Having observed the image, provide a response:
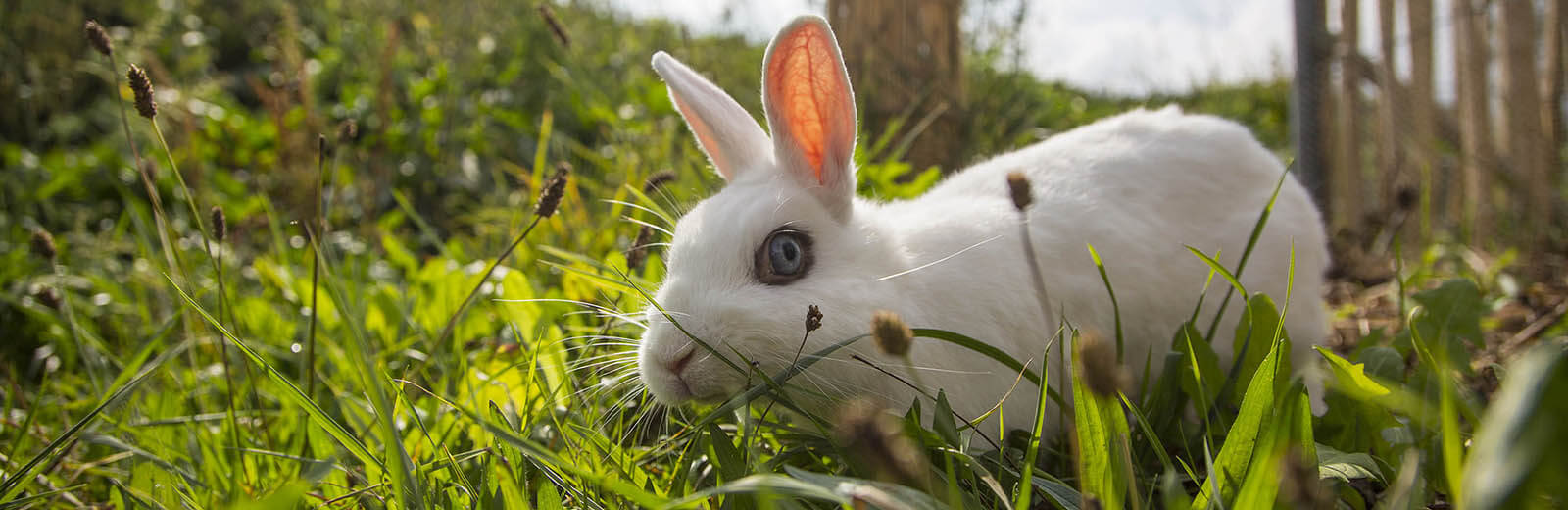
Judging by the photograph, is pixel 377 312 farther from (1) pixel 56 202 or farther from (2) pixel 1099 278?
(1) pixel 56 202

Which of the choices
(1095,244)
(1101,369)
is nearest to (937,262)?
(1095,244)

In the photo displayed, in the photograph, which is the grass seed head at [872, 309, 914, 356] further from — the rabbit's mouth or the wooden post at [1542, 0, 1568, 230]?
the wooden post at [1542, 0, 1568, 230]

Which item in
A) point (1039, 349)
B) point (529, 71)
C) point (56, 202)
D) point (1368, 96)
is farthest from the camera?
point (1368, 96)

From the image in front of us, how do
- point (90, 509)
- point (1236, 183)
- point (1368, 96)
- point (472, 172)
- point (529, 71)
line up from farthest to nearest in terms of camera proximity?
point (1368, 96) < point (529, 71) < point (472, 172) < point (1236, 183) < point (90, 509)

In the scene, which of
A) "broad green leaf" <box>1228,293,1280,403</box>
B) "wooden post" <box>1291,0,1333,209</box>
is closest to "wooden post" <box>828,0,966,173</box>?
"broad green leaf" <box>1228,293,1280,403</box>

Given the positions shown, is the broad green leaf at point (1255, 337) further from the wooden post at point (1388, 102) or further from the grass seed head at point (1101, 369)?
the wooden post at point (1388, 102)

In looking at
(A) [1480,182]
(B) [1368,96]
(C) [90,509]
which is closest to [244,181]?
(C) [90,509]
